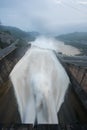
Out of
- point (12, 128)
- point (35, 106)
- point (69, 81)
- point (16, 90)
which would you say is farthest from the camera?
point (69, 81)

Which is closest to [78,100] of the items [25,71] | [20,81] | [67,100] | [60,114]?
[67,100]

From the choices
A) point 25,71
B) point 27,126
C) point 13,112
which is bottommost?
point 25,71

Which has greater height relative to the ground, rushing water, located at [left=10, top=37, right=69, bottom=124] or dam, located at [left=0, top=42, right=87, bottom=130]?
dam, located at [left=0, top=42, right=87, bottom=130]

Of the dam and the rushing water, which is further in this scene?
the rushing water

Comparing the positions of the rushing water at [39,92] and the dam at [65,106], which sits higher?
the dam at [65,106]

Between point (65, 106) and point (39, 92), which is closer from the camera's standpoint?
point (65, 106)

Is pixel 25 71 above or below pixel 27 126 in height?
below

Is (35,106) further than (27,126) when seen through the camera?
Yes

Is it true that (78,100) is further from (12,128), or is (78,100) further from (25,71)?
(25,71)

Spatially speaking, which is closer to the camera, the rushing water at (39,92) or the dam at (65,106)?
the dam at (65,106)

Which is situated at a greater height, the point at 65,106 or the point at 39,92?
the point at 65,106

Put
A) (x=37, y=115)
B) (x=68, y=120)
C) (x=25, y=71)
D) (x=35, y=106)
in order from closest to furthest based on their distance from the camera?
1. (x=68, y=120)
2. (x=37, y=115)
3. (x=35, y=106)
4. (x=25, y=71)
